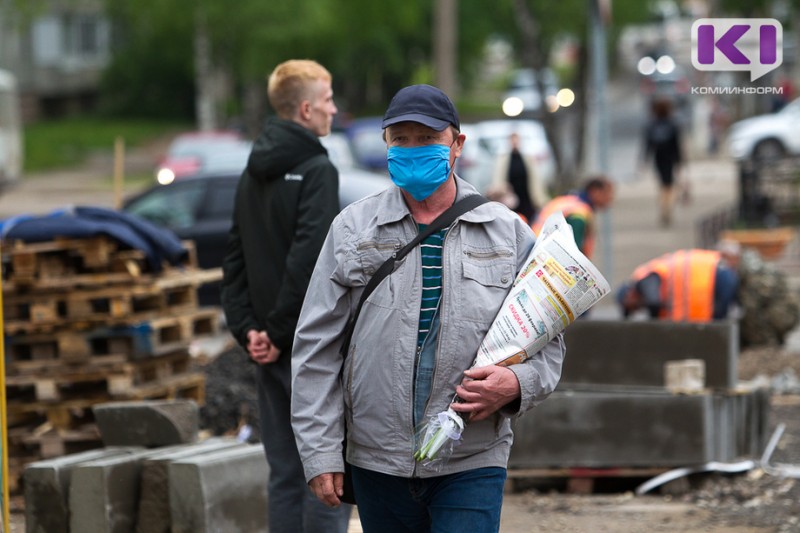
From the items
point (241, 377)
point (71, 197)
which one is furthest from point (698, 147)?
point (241, 377)

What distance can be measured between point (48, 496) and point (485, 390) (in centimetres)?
264

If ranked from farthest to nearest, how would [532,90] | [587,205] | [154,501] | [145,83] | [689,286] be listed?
[145,83]
[532,90]
[587,205]
[689,286]
[154,501]

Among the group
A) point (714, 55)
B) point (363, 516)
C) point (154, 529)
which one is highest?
point (714, 55)

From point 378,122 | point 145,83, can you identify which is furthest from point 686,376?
point 145,83

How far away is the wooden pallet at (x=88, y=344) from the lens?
7891 mm

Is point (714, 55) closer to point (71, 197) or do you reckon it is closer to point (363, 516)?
point (363, 516)

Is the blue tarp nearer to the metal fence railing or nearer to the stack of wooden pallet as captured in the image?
the stack of wooden pallet

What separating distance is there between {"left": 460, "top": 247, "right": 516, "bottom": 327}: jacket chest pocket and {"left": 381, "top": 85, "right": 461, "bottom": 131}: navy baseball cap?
372mm

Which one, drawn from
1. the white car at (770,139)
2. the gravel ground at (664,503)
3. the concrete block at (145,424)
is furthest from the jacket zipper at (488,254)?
the white car at (770,139)

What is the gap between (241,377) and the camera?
9.84 meters

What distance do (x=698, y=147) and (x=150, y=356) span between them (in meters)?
37.5

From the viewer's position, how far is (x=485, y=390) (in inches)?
148

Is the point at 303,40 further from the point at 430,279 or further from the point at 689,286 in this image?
the point at 430,279

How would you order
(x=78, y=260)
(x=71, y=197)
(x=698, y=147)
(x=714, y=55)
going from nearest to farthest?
(x=714, y=55), (x=78, y=260), (x=71, y=197), (x=698, y=147)
